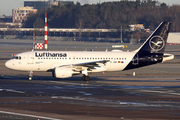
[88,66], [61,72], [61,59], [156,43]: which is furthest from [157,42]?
[61,72]

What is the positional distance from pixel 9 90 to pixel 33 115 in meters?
11.8

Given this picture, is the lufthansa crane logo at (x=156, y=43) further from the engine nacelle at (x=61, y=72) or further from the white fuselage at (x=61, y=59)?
the engine nacelle at (x=61, y=72)

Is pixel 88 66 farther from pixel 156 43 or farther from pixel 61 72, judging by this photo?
pixel 156 43

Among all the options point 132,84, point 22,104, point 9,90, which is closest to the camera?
point 22,104

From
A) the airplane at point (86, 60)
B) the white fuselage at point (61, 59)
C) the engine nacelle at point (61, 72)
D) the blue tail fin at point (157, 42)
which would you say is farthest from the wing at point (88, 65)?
the blue tail fin at point (157, 42)

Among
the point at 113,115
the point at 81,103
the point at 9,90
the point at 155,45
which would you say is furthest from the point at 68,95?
the point at 155,45

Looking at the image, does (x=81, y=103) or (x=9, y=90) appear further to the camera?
(x=9, y=90)

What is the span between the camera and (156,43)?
1758 inches

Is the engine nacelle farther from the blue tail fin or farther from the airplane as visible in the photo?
the blue tail fin

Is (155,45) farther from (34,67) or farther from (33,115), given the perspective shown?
(33,115)

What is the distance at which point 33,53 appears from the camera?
42.7 metres

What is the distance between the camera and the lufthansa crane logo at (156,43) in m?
44.6

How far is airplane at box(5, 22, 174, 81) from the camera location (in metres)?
41.9

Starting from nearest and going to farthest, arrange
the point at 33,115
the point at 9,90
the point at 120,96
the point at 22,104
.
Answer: the point at 33,115 < the point at 22,104 < the point at 120,96 < the point at 9,90
